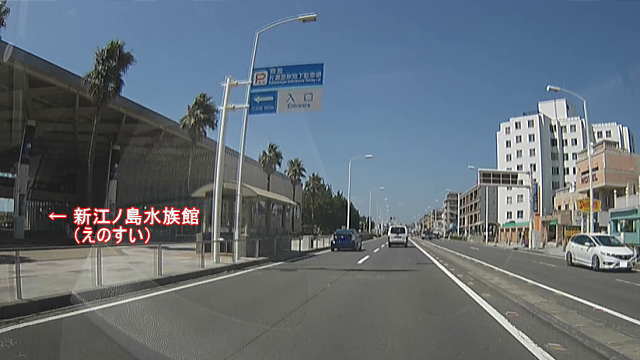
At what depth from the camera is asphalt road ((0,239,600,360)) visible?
21.8 ft

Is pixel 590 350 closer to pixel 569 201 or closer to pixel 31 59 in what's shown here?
pixel 31 59

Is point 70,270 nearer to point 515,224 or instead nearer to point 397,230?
point 397,230

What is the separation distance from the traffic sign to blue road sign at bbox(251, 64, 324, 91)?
28 centimetres

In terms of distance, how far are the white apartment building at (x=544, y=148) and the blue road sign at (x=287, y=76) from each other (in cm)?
7825

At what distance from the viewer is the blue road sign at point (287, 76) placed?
20141mm

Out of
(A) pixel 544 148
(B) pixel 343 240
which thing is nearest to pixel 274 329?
(B) pixel 343 240

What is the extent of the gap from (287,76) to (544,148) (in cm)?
8236

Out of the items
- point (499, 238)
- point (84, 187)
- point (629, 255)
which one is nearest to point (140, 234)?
point (629, 255)

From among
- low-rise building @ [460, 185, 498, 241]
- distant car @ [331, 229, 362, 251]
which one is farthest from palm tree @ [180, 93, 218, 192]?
low-rise building @ [460, 185, 498, 241]

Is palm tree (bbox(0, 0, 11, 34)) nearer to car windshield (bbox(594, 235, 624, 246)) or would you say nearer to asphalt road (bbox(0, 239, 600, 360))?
asphalt road (bbox(0, 239, 600, 360))

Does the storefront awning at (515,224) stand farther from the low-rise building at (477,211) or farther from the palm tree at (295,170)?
the palm tree at (295,170)

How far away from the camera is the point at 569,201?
224 feet

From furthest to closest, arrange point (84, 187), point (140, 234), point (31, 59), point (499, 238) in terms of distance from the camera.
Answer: point (499, 238), point (84, 187), point (31, 59), point (140, 234)

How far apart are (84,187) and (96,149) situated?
26.3 feet
